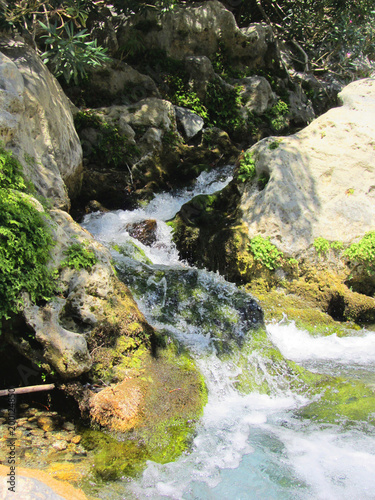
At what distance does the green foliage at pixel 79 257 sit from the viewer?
5.05 meters

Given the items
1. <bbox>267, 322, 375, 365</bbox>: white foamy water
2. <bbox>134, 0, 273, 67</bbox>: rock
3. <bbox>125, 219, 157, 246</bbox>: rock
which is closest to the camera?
<bbox>267, 322, 375, 365</bbox>: white foamy water

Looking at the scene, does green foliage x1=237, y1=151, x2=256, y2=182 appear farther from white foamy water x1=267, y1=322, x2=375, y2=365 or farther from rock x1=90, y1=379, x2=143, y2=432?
rock x1=90, y1=379, x2=143, y2=432

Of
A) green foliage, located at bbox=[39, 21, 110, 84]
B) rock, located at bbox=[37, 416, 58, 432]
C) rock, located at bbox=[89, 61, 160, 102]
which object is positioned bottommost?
rock, located at bbox=[37, 416, 58, 432]

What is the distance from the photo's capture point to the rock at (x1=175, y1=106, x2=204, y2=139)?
12.5m

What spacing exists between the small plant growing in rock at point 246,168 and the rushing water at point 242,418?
2478 mm

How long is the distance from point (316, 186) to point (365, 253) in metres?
1.78

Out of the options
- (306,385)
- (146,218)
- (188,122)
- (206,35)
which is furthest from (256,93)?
(306,385)

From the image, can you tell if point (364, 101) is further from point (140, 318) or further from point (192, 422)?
point (192, 422)

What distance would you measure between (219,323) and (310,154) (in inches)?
189

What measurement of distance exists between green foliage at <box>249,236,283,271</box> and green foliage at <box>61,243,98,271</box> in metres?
4.02

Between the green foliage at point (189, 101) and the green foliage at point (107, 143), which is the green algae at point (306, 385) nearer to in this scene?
the green foliage at point (107, 143)

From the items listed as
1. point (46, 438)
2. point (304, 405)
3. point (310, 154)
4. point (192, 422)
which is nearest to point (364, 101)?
point (310, 154)

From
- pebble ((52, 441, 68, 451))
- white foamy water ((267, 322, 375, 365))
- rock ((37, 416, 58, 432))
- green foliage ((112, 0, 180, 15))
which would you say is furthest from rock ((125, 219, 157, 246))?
green foliage ((112, 0, 180, 15))

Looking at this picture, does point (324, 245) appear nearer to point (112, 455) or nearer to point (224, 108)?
point (112, 455)
